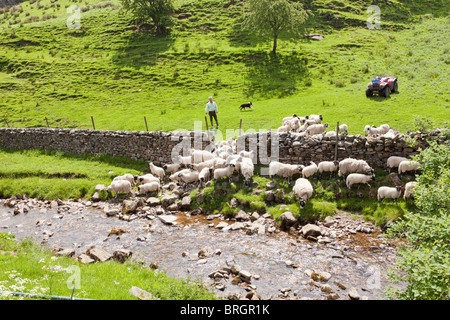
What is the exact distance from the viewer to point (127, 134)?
2053cm

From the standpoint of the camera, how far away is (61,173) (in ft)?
64.7

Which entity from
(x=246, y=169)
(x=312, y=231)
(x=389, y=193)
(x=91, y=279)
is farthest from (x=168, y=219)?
(x=389, y=193)

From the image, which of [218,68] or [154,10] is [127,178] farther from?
[154,10]

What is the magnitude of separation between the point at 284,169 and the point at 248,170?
70.4 inches

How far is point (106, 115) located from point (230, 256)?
80.1ft

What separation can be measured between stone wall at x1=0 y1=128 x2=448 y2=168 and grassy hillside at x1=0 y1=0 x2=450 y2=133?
359 centimetres

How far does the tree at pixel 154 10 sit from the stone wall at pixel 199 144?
33596 millimetres

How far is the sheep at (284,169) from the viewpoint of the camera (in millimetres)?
14297

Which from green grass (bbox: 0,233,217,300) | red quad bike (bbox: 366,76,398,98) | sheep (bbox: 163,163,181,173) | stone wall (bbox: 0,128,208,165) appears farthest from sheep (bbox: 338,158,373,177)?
red quad bike (bbox: 366,76,398,98)

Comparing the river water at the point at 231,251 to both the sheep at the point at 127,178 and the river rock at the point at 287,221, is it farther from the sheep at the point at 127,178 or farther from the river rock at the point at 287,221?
A: the sheep at the point at 127,178

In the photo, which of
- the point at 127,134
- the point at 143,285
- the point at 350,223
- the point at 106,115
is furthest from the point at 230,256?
the point at 106,115

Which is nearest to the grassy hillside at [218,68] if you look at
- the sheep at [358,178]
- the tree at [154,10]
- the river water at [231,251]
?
the tree at [154,10]

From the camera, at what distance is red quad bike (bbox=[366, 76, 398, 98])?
78.1 feet

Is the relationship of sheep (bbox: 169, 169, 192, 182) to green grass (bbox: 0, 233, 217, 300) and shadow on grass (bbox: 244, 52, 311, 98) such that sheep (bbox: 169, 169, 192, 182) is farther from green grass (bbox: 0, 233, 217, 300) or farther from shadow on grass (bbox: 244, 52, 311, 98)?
shadow on grass (bbox: 244, 52, 311, 98)
